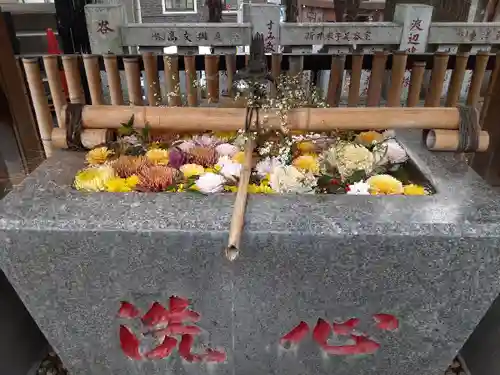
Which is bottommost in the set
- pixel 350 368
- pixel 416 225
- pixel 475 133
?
pixel 350 368

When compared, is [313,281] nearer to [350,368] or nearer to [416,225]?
[416,225]

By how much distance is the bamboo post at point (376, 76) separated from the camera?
299cm

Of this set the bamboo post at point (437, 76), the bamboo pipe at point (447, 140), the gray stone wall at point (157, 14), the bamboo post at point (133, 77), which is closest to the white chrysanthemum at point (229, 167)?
the bamboo pipe at point (447, 140)

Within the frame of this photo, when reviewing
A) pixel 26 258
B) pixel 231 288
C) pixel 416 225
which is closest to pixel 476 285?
pixel 416 225

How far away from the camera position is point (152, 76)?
299 centimetres

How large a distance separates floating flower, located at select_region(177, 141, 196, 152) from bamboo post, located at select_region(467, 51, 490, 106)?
2.59 m

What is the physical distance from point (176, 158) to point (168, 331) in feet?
2.23

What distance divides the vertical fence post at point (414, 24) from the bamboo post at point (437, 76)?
798 millimetres

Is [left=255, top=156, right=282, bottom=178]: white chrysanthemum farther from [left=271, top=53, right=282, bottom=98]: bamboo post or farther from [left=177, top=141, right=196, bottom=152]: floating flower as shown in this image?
[left=271, top=53, right=282, bottom=98]: bamboo post

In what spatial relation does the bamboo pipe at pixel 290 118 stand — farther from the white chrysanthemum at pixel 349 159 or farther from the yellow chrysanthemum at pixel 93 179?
the yellow chrysanthemum at pixel 93 179

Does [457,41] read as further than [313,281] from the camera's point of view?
Yes

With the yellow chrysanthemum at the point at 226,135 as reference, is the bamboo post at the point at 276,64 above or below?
above

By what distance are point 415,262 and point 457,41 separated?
3.81 m

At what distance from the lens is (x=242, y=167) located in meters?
1.48
